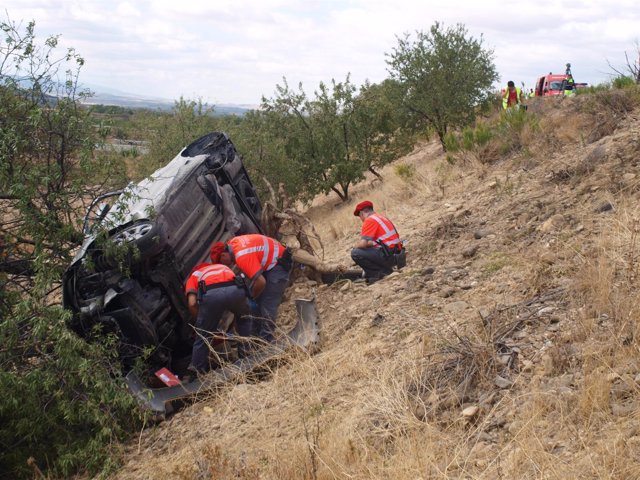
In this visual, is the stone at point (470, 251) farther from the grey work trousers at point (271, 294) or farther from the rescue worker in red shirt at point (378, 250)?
the grey work trousers at point (271, 294)

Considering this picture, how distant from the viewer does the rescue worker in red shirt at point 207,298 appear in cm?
626

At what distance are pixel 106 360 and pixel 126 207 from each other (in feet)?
4.60

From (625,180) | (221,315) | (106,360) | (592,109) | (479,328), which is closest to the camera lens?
(479,328)

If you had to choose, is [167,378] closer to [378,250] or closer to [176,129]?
[378,250]

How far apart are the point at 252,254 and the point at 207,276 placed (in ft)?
2.19

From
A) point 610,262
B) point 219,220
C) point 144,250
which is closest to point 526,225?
point 610,262

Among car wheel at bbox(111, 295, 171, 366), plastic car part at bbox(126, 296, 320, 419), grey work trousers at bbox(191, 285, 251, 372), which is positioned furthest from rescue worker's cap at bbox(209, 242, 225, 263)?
plastic car part at bbox(126, 296, 320, 419)

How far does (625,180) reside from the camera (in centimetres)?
733

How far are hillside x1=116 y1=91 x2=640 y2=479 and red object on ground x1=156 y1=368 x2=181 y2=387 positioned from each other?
56cm

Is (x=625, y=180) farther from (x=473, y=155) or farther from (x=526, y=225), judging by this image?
(x=473, y=155)

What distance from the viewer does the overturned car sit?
594 cm

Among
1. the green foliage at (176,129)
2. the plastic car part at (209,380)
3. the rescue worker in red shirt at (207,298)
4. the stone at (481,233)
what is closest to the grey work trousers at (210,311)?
the rescue worker in red shirt at (207,298)

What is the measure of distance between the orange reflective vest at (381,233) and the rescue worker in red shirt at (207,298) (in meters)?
2.28

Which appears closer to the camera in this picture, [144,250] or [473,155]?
[144,250]
